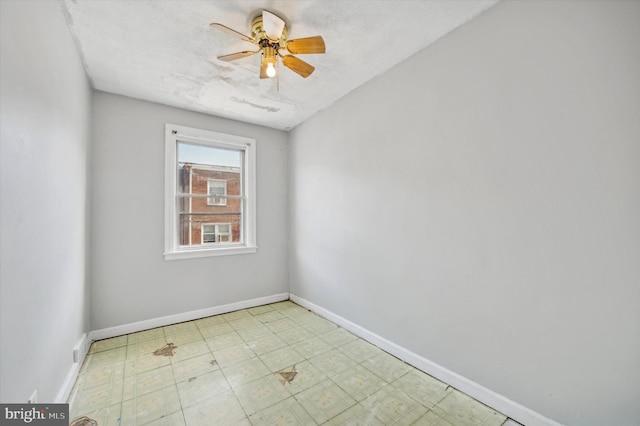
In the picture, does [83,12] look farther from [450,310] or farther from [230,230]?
[450,310]

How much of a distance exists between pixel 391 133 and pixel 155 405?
2.81 metres

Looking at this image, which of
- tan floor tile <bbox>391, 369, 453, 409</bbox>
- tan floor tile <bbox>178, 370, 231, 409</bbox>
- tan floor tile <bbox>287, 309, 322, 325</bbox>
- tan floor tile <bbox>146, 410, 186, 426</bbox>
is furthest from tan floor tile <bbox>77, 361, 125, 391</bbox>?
tan floor tile <bbox>391, 369, 453, 409</bbox>

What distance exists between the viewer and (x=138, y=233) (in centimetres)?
305

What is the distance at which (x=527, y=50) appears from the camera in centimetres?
162

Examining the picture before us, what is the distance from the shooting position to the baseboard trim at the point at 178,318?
2.83 meters

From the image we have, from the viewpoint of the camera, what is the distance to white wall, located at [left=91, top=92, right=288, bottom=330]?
2850 mm

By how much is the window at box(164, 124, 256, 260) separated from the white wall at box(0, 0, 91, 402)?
1067 millimetres

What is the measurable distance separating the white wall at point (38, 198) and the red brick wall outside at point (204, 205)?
124 centimetres

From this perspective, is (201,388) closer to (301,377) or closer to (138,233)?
(301,377)

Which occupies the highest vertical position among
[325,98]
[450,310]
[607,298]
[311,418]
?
[325,98]

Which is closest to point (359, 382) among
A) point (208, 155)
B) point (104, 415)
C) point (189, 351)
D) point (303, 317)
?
point (303, 317)

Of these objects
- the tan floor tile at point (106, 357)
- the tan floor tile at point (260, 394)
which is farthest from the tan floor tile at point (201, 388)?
the tan floor tile at point (106, 357)

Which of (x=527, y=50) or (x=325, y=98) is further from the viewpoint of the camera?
(x=325, y=98)

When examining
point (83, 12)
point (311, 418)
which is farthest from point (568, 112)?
point (83, 12)
